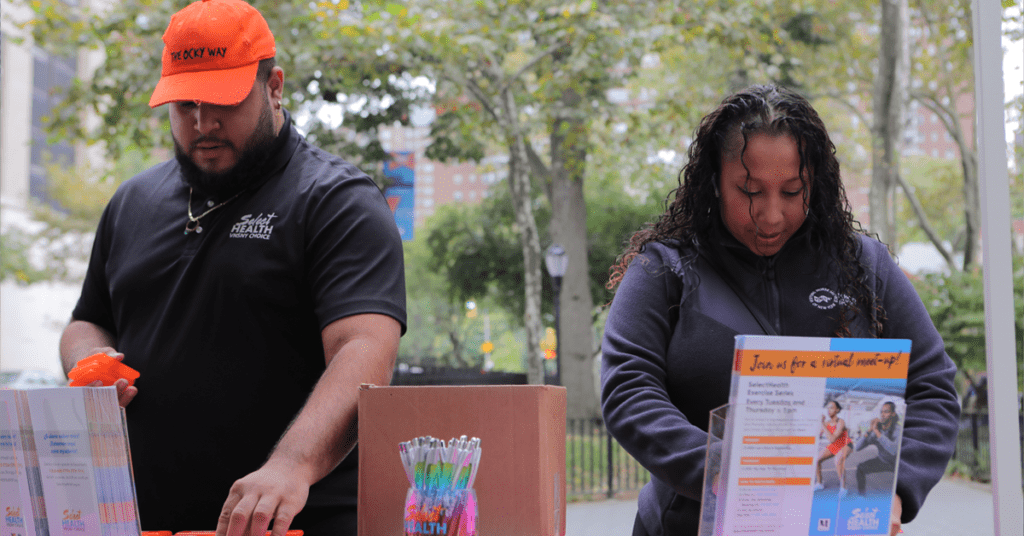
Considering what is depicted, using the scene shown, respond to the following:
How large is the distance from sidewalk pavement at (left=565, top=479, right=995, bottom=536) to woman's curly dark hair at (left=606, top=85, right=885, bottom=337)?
6103 millimetres

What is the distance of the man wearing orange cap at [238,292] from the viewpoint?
5.99 ft

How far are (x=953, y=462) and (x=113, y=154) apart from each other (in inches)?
435

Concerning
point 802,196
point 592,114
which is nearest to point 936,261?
point 592,114

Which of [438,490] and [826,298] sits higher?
[826,298]

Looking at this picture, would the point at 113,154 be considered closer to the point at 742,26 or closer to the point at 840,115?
the point at 742,26

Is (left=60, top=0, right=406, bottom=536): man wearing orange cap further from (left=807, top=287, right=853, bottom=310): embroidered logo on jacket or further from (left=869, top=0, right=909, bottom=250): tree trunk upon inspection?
(left=869, top=0, right=909, bottom=250): tree trunk

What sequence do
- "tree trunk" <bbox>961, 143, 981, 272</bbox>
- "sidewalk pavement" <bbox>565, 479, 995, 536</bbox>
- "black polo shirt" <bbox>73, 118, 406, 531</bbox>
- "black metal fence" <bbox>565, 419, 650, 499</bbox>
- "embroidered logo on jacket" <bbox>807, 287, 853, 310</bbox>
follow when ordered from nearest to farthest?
1. "embroidered logo on jacket" <bbox>807, 287, 853, 310</bbox>
2. "black polo shirt" <bbox>73, 118, 406, 531</bbox>
3. "sidewalk pavement" <bbox>565, 479, 995, 536</bbox>
4. "black metal fence" <bbox>565, 419, 650, 499</bbox>
5. "tree trunk" <bbox>961, 143, 981, 272</bbox>

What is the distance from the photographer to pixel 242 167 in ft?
6.48

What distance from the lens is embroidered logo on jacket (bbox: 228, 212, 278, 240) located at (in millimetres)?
1889

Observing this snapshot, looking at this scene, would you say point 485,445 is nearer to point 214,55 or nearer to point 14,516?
point 14,516

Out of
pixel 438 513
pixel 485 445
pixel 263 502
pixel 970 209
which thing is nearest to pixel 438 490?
pixel 438 513

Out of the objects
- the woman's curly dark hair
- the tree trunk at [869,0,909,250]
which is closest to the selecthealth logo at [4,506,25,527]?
the woman's curly dark hair

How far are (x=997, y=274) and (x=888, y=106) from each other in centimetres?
997

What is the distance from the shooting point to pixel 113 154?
9.96 m
